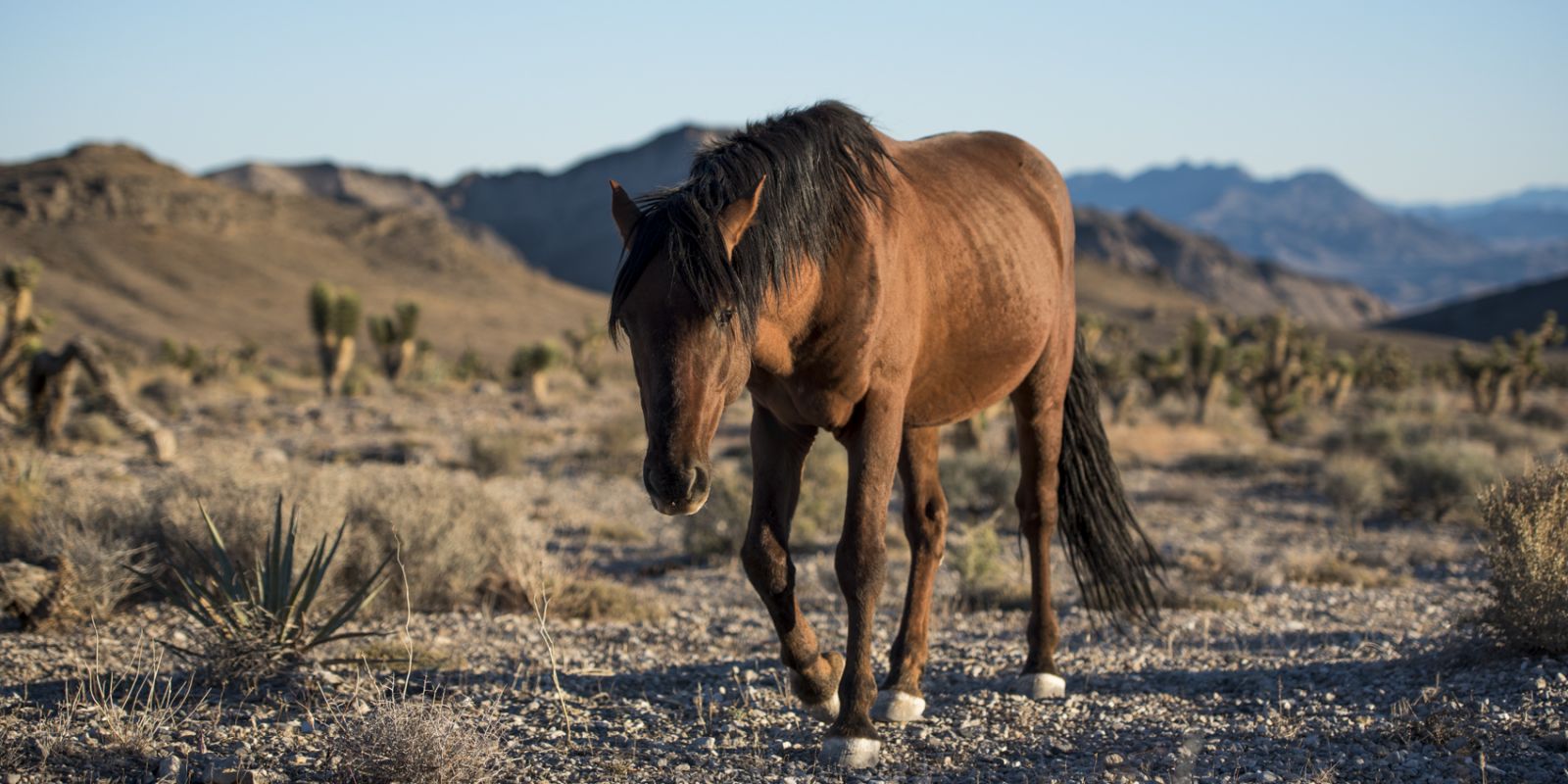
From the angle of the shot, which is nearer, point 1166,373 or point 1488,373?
point 1166,373

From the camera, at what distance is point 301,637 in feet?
18.4

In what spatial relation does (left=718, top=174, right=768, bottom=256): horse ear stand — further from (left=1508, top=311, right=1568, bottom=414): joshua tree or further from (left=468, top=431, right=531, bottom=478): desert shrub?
(left=1508, top=311, right=1568, bottom=414): joshua tree

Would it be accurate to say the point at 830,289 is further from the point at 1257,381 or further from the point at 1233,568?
the point at 1257,381

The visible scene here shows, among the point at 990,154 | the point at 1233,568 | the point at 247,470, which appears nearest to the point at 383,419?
the point at 247,470

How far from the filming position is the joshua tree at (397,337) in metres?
29.5

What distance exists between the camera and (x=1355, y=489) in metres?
14.7

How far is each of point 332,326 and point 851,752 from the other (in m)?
24.5

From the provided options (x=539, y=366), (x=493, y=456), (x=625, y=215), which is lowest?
(x=493, y=456)

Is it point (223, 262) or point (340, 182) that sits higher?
point (340, 182)

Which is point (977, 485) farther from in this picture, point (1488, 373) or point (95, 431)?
point (1488, 373)

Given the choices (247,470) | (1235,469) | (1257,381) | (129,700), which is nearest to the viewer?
(129,700)

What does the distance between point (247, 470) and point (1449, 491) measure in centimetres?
1288

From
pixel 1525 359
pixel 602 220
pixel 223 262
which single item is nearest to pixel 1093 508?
pixel 1525 359

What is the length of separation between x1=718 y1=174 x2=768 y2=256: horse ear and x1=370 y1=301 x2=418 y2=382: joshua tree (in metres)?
26.8
